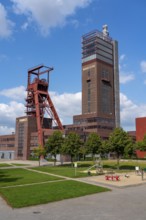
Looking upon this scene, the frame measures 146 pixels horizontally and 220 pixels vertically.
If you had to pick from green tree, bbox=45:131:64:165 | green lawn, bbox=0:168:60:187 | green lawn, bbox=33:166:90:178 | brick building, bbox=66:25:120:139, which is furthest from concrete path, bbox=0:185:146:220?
brick building, bbox=66:25:120:139

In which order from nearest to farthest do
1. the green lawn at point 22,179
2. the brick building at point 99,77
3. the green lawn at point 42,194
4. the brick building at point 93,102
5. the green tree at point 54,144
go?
1. the green lawn at point 42,194
2. the green lawn at point 22,179
3. the green tree at point 54,144
4. the brick building at point 93,102
5. the brick building at point 99,77

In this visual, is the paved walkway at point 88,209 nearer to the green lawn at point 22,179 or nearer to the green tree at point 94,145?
the green lawn at point 22,179

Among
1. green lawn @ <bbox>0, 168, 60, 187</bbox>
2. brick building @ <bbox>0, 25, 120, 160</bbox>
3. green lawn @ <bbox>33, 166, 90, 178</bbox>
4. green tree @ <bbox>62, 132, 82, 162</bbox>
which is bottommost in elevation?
green lawn @ <bbox>33, 166, 90, 178</bbox>

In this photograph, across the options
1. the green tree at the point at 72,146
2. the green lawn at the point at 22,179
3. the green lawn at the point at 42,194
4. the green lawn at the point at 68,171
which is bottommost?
the green lawn at the point at 68,171

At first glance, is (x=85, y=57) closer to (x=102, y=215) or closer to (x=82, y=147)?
(x=82, y=147)

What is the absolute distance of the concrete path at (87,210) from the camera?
1559 centimetres

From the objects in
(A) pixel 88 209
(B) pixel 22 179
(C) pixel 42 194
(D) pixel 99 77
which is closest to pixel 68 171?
(B) pixel 22 179

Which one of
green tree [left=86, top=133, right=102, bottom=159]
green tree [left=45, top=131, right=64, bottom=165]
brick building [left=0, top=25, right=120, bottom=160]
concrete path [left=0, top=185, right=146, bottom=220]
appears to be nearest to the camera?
concrete path [left=0, top=185, right=146, bottom=220]

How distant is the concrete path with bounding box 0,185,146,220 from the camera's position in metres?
15.6

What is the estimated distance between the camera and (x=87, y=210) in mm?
17312

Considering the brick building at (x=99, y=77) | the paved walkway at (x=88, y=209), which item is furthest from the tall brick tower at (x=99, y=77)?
the paved walkway at (x=88, y=209)

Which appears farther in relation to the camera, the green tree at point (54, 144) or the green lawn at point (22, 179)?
the green tree at point (54, 144)

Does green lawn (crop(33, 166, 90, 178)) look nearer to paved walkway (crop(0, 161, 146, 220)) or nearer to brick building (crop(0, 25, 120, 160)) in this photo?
paved walkway (crop(0, 161, 146, 220))

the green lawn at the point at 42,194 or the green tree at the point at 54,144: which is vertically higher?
the green tree at the point at 54,144
